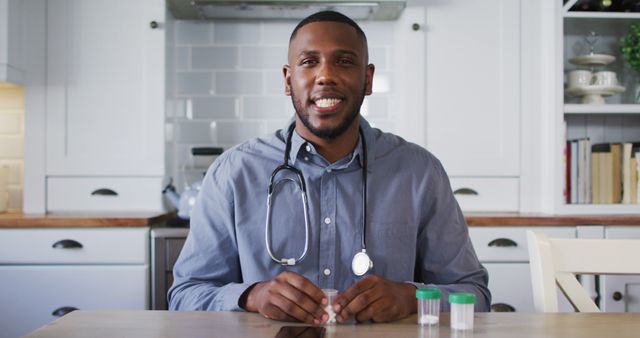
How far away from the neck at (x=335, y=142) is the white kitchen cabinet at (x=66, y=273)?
3.83 ft

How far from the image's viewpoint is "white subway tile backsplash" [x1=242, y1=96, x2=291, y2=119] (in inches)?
120

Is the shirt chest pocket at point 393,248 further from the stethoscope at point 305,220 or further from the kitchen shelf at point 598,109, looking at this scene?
the kitchen shelf at point 598,109

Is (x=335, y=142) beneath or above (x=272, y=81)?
beneath

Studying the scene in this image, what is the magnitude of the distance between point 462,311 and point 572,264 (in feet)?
1.39


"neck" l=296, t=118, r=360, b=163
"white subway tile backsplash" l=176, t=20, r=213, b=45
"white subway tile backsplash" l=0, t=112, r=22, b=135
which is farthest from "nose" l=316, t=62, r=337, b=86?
"white subway tile backsplash" l=0, t=112, r=22, b=135

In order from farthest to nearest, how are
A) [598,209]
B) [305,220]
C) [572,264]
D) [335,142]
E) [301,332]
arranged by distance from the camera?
[598,209], [335,142], [305,220], [572,264], [301,332]

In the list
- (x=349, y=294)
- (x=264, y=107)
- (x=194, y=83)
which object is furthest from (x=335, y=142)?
(x=194, y=83)

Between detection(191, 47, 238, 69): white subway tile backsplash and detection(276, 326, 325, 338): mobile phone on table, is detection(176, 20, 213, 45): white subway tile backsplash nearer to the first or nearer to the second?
detection(191, 47, 238, 69): white subway tile backsplash

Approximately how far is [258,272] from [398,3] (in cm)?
171

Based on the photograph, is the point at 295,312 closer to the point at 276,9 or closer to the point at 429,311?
the point at 429,311

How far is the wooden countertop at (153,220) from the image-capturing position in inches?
95.5

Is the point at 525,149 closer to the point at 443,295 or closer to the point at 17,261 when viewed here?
the point at 443,295

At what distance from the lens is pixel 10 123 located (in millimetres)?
2938

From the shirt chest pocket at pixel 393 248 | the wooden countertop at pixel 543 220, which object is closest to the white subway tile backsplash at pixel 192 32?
the wooden countertop at pixel 543 220
